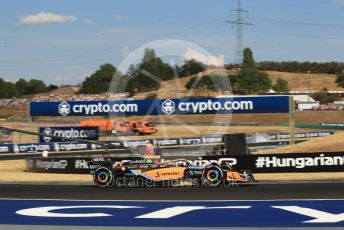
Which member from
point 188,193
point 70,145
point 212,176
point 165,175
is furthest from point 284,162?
point 70,145

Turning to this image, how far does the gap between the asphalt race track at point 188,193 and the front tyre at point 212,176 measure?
0.50m

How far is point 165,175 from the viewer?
14.4m

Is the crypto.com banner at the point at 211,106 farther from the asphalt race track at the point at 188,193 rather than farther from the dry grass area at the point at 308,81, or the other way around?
the dry grass area at the point at 308,81

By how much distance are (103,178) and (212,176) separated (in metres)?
3.05

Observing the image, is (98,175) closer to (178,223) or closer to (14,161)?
(178,223)

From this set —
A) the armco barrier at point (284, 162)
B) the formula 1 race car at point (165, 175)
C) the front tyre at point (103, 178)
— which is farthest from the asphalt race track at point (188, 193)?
the armco barrier at point (284, 162)

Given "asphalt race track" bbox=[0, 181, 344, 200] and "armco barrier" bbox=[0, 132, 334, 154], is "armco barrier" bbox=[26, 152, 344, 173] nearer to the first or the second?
"asphalt race track" bbox=[0, 181, 344, 200]

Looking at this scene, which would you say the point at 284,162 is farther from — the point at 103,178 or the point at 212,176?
the point at 103,178

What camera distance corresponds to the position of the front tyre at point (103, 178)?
48.7 ft

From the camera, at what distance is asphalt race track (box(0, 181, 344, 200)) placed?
37.3 ft

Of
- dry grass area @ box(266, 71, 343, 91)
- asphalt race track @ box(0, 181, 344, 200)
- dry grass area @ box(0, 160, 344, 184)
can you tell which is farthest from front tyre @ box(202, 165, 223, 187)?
dry grass area @ box(266, 71, 343, 91)

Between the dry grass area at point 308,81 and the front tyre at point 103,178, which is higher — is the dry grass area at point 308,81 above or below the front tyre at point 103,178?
above

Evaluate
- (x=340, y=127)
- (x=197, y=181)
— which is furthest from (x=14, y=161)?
(x=340, y=127)

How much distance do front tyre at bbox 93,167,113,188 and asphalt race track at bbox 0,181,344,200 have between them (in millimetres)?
740
